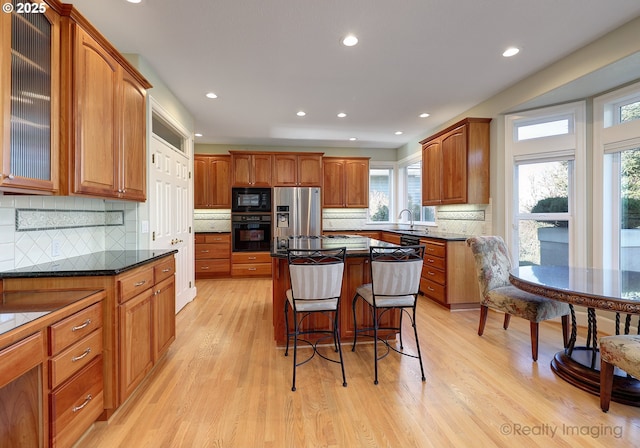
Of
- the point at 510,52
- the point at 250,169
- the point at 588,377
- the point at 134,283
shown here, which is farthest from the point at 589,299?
the point at 250,169

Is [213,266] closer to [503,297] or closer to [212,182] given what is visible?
[212,182]

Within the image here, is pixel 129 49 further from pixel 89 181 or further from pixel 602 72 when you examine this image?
pixel 602 72

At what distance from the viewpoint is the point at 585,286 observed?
1959 mm

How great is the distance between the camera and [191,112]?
4348 millimetres

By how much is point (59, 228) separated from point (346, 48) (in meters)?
2.73

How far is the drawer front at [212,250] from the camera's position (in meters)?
5.63

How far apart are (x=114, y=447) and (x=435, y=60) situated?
377 cm

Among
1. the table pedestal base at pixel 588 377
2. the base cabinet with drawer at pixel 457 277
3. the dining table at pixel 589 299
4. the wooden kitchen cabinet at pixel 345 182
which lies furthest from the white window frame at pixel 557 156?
the wooden kitchen cabinet at pixel 345 182

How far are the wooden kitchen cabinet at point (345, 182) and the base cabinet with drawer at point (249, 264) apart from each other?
65.2 inches

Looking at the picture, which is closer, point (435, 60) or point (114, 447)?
point (114, 447)

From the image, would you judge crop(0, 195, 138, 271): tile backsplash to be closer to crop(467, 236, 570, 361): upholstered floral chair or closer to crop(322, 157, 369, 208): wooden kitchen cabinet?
crop(467, 236, 570, 361): upholstered floral chair

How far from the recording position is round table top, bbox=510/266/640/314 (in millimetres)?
1707

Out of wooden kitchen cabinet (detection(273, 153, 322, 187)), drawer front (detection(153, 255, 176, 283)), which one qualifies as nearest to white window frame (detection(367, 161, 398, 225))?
wooden kitchen cabinet (detection(273, 153, 322, 187))

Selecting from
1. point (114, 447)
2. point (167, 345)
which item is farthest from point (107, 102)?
point (114, 447)
